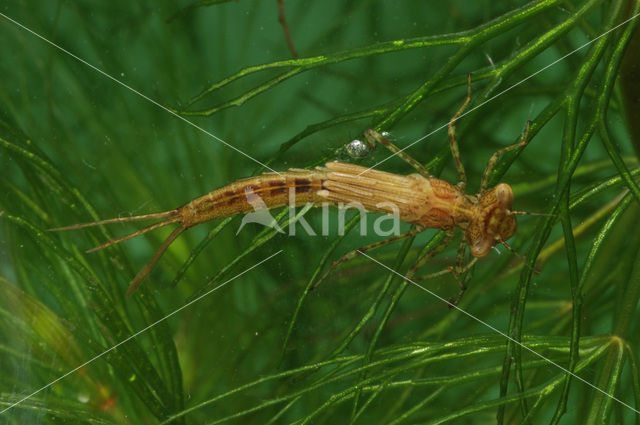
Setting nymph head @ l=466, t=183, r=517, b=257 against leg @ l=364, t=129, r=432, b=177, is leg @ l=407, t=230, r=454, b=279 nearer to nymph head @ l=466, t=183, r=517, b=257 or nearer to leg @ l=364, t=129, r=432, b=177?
nymph head @ l=466, t=183, r=517, b=257

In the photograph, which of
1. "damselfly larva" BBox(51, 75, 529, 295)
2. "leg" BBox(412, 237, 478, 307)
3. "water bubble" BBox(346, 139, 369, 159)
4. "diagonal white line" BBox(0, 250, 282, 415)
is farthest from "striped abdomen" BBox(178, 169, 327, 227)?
"leg" BBox(412, 237, 478, 307)

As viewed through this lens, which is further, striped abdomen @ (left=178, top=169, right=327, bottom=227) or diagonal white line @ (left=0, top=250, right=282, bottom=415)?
diagonal white line @ (left=0, top=250, right=282, bottom=415)

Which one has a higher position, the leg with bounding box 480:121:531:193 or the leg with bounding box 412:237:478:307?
the leg with bounding box 480:121:531:193

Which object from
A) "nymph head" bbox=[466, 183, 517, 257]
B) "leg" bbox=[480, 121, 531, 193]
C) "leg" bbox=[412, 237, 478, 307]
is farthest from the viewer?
"leg" bbox=[412, 237, 478, 307]

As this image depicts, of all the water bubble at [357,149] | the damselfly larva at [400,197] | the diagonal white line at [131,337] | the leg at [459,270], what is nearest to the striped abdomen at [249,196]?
the damselfly larva at [400,197]

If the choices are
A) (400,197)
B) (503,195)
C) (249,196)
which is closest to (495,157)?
(503,195)

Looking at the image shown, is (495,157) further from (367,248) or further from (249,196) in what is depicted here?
(249,196)

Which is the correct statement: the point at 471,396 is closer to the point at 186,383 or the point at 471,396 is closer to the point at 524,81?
the point at 186,383
